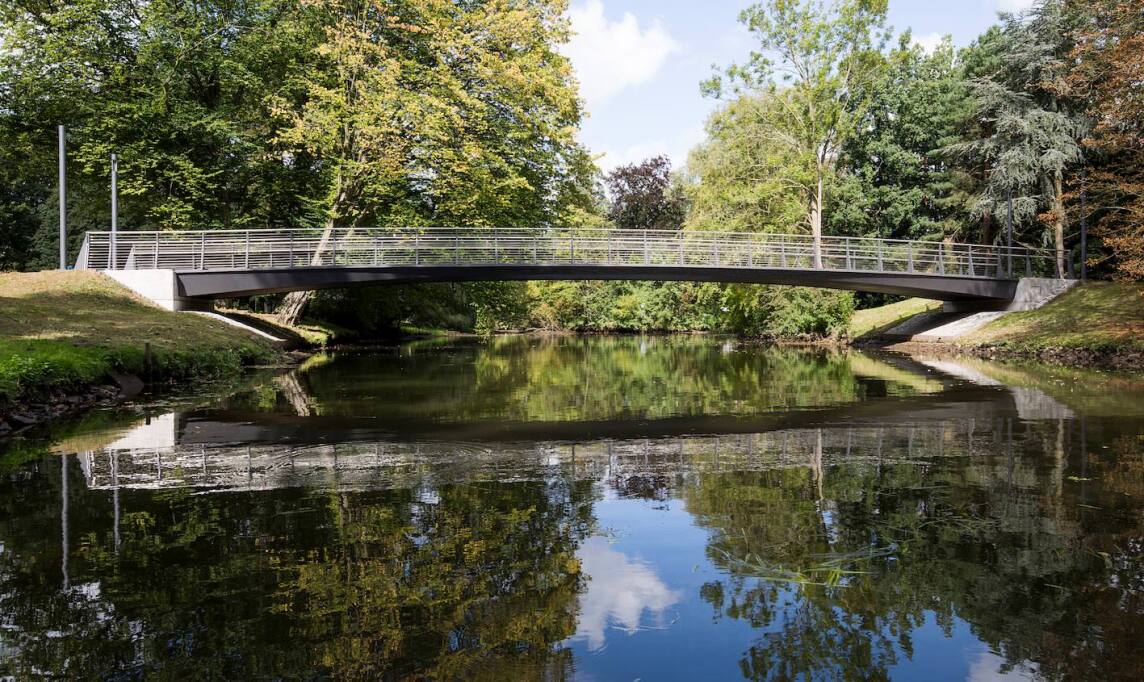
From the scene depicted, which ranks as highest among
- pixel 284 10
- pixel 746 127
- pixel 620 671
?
pixel 284 10

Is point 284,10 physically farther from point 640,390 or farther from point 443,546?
point 443,546

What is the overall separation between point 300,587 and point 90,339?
660 inches

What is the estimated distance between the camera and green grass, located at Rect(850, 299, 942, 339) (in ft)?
139

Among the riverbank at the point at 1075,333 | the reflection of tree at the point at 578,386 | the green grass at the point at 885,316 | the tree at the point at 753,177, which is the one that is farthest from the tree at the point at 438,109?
the green grass at the point at 885,316

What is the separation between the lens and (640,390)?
18875 millimetres

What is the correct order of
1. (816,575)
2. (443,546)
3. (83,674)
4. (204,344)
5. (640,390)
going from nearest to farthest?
(83,674)
(816,575)
(443,546)
(640,390)
(204,344)

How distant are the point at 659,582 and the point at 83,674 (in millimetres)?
3256

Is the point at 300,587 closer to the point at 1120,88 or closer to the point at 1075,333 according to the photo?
the point at 1075,333

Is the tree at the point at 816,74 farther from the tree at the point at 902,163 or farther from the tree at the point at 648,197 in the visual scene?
the tree at the point at 648,197

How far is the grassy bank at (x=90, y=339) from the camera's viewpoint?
14.5 metres

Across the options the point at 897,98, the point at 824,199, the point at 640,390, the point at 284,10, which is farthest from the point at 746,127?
the point at 640,390

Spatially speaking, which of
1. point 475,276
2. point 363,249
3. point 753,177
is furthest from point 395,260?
point 753,177

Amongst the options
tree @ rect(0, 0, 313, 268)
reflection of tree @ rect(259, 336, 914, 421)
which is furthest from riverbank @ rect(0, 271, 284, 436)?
tree @ rect(0, 0, 313, 268)

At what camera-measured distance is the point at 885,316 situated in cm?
4516
